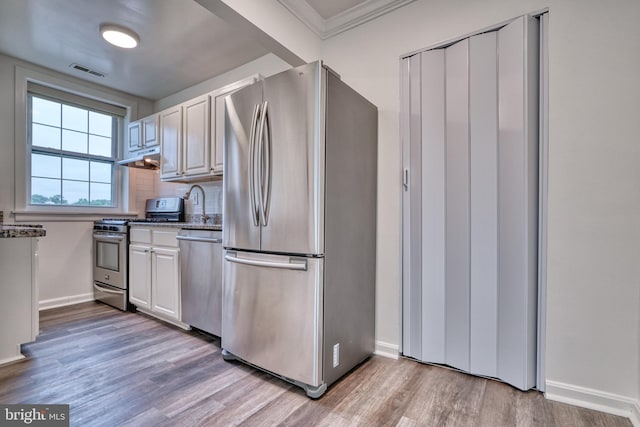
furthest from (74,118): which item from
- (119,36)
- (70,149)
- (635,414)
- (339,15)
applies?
(635,414)

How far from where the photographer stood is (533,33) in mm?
1759

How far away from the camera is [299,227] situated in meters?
1.76

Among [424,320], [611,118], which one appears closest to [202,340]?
[424,320]

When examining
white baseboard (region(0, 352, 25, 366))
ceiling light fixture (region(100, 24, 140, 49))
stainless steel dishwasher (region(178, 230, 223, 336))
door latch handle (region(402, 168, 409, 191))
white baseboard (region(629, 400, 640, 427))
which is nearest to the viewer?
white baseboard (region(629, 400, 640, 427))

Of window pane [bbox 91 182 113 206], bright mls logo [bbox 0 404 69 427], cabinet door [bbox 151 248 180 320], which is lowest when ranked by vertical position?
bright mls logo [bbox 0 404 69 427]

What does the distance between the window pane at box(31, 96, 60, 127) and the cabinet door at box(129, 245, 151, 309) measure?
1760mm

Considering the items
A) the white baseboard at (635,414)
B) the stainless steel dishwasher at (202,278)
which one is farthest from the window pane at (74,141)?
the white baseboard at (635,414)

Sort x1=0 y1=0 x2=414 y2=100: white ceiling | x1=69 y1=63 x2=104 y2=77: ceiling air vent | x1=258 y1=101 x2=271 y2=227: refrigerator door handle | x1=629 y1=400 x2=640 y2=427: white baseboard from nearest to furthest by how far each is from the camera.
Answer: x1=629 y1=400 x2=640 y2=427: white baseboard < x1=258 y1=101 x2=271 y2=227: refrigerator door handle < x1=0 y1=0 x2=414 y2=100: white ceiling < x1=69 y1=63 x2=104 y2=77: ceiling air vent

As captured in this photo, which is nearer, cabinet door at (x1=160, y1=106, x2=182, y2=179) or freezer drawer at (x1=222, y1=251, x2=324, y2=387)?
freezer drawer at (x1=222, y1=251, x2=324, y2=387)

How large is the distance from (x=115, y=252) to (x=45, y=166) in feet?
4.10

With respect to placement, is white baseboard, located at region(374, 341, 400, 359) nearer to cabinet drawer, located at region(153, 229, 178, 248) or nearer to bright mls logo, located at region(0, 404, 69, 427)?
bright mls logo, located at region(0, 404, 69, 427)

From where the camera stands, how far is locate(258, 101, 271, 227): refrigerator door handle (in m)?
1.88

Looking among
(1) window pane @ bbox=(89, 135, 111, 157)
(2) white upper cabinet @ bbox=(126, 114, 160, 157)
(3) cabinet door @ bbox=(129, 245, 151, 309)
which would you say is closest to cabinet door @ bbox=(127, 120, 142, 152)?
(2) white upper cabinet @ bbox=(126, 114, 160, 157)

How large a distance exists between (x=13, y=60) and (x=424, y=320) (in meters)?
4.59
